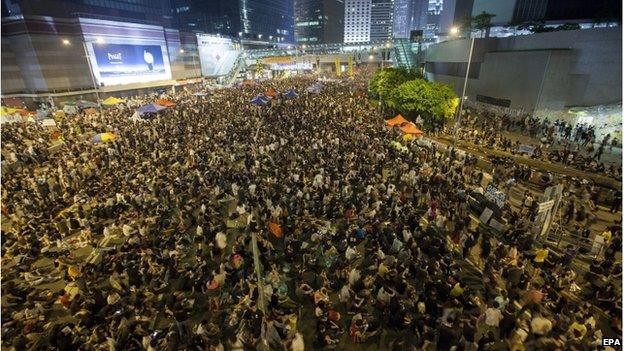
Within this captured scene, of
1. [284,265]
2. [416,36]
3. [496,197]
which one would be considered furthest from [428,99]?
[416,36]

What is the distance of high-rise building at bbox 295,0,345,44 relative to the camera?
17088 cm

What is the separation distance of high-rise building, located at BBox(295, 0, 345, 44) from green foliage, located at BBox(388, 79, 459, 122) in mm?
161878

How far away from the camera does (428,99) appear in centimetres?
2688

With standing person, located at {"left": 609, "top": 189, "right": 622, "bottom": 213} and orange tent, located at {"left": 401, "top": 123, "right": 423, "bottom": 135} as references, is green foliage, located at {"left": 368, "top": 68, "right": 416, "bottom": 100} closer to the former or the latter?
orange tent, located at {"left": 401, "top": 123, "right": 423, "bottom": 135}

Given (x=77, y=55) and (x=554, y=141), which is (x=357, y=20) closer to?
(x=77, y=55)

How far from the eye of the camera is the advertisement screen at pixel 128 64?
4739cm

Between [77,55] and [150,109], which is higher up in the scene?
[77,55]

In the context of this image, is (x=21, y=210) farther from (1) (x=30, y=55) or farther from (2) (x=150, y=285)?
(1) (x=30, y=55)

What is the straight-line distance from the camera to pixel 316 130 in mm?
24953

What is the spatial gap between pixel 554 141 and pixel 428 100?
32.9 feet

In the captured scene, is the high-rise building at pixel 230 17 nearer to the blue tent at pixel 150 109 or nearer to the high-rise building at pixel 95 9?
the high-rise building at pixel 95 9

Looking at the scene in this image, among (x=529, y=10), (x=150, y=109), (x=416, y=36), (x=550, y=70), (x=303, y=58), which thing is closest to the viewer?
(x=550, y=70)

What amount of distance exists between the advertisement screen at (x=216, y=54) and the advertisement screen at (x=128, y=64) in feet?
46.4

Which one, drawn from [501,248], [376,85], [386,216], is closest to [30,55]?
[376,85]
